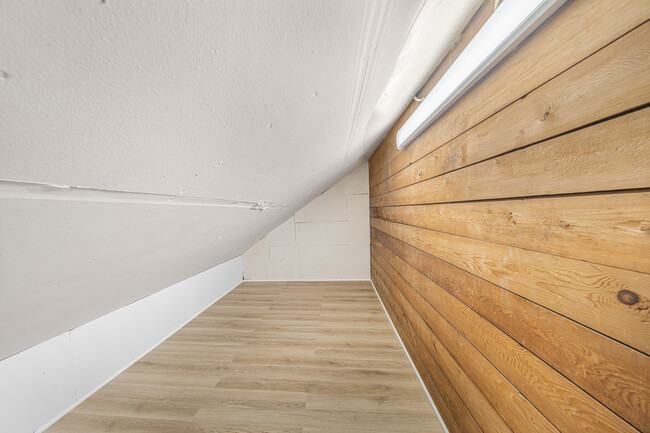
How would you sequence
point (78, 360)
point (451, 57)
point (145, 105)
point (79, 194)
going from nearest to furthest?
point (145, 105)
point (79, 194)
point (451, 57)
point (78, 360)

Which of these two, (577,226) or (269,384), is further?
(269,384)

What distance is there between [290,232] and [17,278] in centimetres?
323

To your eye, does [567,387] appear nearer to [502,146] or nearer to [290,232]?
[502,146]

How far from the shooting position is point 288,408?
1441 mm

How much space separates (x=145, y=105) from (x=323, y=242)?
350cm

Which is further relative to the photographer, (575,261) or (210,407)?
(210,407)

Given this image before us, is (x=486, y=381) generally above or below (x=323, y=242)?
below

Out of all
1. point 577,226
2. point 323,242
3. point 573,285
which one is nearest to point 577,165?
point 577,226

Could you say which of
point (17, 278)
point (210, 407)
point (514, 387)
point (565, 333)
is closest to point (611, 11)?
point (565, 333)

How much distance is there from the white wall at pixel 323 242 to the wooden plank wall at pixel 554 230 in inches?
103

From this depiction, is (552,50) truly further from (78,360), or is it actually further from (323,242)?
(323,242)

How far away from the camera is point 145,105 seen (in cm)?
40

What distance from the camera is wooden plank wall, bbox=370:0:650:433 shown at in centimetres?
44

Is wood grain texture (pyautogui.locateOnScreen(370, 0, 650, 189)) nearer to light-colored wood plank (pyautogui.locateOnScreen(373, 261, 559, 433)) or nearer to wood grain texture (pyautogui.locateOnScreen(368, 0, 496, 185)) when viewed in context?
wood grain texture (pyautogui.locateOnScreen(368, 0, 496, 185))
